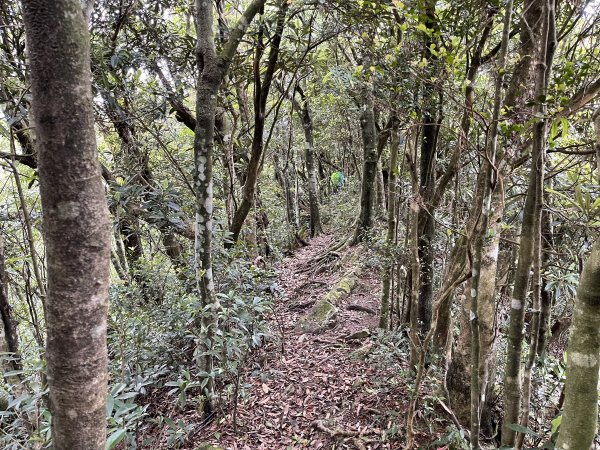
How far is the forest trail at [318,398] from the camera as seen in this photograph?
379 centimetres

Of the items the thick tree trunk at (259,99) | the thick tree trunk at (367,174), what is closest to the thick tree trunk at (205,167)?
the thick tree trunk at (259,99)

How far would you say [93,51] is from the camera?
3719 mm

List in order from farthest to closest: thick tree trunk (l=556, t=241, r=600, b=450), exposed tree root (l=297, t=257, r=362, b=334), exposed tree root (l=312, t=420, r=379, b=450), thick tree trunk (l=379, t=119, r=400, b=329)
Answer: exposed tree root (l=297, t=257, r=362, b=334) < thick tree trunk (l=379, t=119, r=400, b=329) < exposed tree root (l=312, t=420, r=379, b=450) < thick tree trunk (l=556, t=241, r=600, b=450)

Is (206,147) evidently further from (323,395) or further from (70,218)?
(323,395)

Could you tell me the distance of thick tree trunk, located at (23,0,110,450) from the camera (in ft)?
3.98

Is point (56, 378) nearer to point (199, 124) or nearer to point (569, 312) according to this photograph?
point (199, 124)

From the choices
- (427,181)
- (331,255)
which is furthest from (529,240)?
(331,255)

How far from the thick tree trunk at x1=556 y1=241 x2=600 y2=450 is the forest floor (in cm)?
221

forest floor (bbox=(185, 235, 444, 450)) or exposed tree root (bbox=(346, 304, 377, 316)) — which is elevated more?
exposed tree root (bbox=(346, 304, 377, 316))

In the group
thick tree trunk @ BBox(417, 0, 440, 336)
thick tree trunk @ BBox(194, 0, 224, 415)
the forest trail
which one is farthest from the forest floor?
thick tree trunk @ BBox(417, 0, 440, 336)

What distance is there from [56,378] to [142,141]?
18.4 feet

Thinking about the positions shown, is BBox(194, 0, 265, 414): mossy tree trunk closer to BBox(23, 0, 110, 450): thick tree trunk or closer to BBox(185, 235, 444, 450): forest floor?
BBox(185, 235, 444, 450): forest floor

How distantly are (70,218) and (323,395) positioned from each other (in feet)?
13.7

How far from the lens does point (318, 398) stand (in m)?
4.57
